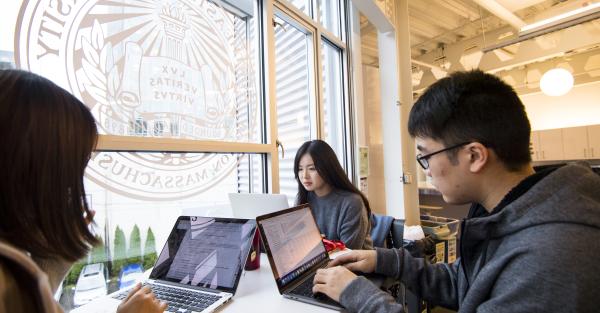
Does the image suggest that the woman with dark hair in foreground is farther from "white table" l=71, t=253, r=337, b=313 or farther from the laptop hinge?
the laptop hinge

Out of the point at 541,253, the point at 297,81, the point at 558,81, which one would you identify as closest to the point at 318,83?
the point at 297,81

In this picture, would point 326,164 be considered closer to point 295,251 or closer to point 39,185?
point 295,251

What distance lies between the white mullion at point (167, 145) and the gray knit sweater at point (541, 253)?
1.04 metres

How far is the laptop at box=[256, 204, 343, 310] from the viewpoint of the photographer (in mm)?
932

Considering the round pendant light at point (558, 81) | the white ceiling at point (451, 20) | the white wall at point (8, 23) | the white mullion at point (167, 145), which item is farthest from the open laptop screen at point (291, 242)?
the round pendant light at point (558, 81)

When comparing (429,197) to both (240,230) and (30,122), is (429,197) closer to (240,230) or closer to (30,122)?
(240,230)

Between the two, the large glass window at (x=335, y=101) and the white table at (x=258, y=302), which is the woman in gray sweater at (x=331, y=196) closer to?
the white table at (x=258, y=302)

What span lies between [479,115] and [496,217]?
0.87ft

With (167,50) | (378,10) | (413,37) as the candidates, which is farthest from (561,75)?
(167,50)

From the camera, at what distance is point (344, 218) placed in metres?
1.79

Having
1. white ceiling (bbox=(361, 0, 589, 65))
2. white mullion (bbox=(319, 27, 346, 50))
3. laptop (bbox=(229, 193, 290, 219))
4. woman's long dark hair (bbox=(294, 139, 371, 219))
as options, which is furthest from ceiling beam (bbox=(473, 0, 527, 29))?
laptop (bbox=(229, 193, 290, 219))

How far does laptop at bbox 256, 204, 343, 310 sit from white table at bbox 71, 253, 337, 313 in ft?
0.09

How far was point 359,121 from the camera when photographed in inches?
122

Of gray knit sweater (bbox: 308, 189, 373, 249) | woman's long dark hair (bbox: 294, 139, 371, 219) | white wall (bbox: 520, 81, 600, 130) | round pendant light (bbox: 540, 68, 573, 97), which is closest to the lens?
gray knit sweater (bbox: 308, 189, 373, 249)
